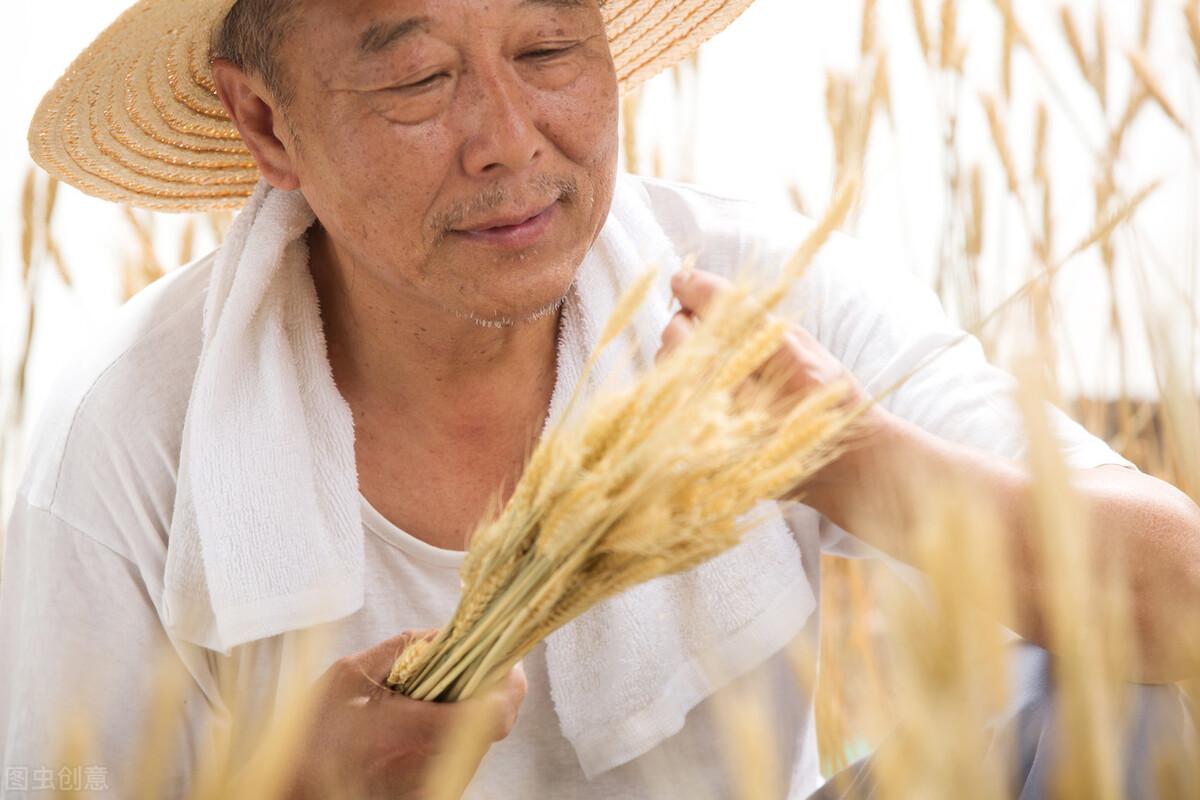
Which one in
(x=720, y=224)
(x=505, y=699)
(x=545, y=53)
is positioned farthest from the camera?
(x=720, y=224)

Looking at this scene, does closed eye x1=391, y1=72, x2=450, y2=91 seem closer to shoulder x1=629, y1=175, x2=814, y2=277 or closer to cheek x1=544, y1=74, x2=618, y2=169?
cheek x1=544, y1=74, x2=618, y2=169

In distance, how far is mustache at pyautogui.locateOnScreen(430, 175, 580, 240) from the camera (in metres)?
1.23

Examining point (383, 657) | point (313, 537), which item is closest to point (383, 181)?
point (313, 537)

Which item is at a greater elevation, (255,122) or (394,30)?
(394,30)

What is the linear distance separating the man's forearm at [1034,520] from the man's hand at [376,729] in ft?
1.26

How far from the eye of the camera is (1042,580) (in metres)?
1.20

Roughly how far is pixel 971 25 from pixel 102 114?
1070mm

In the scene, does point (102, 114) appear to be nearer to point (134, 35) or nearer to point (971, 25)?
point (134, 35)

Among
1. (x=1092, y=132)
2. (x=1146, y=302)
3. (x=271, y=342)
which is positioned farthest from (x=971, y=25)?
(x=271, y=342)

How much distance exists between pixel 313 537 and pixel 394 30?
51 cm

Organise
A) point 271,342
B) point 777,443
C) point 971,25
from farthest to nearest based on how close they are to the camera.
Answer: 1. point 971,25
2. point 271,342
3. point 777,443

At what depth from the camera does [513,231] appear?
4.13ft

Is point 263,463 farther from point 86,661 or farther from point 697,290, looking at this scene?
point 697,290

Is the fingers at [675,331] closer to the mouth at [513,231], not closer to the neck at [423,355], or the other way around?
the mouth at [513,231]
